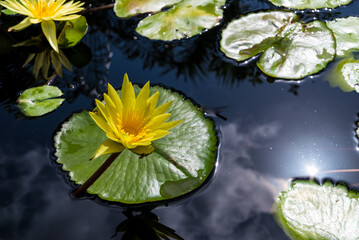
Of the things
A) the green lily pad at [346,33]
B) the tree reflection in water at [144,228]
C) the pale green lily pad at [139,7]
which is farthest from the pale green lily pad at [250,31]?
the tree reflection in water at [144,228]

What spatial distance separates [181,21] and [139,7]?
0.37 metres

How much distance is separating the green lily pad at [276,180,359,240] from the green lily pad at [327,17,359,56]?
3.23 ft

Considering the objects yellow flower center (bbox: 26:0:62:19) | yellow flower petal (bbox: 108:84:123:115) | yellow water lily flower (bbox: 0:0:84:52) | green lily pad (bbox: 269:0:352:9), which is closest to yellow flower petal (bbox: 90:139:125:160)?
yellow flower petal (bbox: 108:84:123:115)

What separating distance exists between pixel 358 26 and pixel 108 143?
182 cm

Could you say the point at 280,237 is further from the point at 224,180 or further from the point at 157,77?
the point at 157,77

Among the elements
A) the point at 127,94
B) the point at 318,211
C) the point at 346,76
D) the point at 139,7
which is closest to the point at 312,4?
the point at 346,76

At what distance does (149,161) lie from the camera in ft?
4.74

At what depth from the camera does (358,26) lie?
2141 millimetres

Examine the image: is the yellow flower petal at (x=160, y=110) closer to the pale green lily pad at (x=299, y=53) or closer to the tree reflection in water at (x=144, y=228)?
the tree reflection in water at (x=144, y=228)

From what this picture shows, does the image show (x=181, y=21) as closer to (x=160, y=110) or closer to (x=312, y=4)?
(x=312, y=4)

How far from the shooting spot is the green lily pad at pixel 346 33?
2.03 metres

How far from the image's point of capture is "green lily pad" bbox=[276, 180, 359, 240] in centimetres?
124

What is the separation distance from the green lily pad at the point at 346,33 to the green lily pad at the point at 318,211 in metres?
0.99

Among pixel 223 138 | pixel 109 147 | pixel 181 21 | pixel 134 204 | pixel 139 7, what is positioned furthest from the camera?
pixel 139 7
